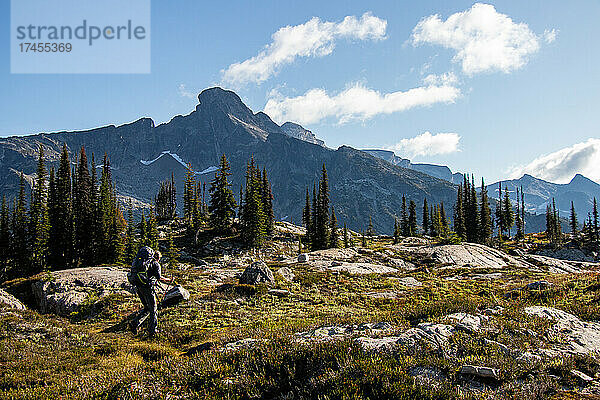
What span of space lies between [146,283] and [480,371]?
44.3ft

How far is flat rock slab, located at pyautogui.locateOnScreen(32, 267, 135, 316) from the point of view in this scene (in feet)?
68.6

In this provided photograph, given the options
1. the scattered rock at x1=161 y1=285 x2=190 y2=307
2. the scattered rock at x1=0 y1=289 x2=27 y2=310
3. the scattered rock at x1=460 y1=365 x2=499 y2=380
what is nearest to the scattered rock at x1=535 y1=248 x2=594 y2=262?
the scattered rock at x1=161 y1=285 x2=190 y2=307

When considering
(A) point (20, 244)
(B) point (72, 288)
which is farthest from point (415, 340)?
(A) point (20, 244)

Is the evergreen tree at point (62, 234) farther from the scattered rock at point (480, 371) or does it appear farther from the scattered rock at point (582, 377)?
the scattered rock at point (582, 377)

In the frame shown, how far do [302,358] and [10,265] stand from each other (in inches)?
2824

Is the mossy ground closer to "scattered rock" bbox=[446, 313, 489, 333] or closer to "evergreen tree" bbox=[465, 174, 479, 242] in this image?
"scattered rock" bbox=[446, 313, 489, 333]

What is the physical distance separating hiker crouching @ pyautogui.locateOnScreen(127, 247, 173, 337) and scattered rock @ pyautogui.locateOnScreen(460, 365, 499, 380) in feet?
42.0

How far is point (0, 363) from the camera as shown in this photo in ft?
35.3

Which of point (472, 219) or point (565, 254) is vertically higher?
point (472, 219)

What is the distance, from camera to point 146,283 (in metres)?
14.9

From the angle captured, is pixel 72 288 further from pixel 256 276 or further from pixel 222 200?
pixel 222 200

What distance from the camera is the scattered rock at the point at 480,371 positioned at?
6672 mm

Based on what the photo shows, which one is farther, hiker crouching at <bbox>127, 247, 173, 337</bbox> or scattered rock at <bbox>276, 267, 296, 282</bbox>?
scattered rock at <bbox>276, 267, 296, 282</bbox>

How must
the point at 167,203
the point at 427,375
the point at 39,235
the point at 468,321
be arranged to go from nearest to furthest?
1. the point at 427,375
2. the point at 468,321
3. the point at 39,235
4. the point at 167,203
